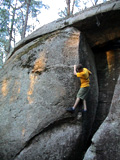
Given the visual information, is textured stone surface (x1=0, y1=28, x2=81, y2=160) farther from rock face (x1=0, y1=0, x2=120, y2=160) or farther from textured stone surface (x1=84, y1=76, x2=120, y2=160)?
textured stone surface (x1=84, y1=76, x2=120, y2=160)

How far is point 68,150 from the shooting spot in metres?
4.23

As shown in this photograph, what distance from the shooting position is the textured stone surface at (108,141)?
323 cm

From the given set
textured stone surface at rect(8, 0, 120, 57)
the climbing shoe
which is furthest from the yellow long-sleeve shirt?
textured stone surface at rect(8, 0, 120, 57)

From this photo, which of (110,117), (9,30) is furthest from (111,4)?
(9,30)

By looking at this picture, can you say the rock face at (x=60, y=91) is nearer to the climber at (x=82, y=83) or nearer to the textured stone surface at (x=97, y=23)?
the textured stone surface at (x=97, y=23)

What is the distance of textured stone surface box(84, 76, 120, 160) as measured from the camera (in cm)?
323

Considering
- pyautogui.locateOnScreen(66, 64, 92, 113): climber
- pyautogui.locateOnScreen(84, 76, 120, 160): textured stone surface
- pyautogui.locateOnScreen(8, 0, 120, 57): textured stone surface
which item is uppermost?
pyautogui.locateOnScreen(8, 0, 120, 57): textured stone surface

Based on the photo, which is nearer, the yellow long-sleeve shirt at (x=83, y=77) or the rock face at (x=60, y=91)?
the rock face at (x=60, y=91)

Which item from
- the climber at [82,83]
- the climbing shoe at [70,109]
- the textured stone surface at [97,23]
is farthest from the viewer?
the textured stone surface at [97,23]

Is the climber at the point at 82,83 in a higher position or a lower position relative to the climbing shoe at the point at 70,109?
higher

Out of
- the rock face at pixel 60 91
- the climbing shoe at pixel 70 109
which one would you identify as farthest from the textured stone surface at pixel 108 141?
the climbing shoe at pixel 70 109

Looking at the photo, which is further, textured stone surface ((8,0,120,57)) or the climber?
textured stone surface ((8,0,120,57))

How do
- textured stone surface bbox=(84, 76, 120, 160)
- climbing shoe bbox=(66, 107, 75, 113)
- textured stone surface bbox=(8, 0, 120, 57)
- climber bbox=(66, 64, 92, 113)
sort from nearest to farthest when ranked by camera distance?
1. textured stone surface bbox=(84, 76, 120, 160)
2. climbing shoe bbox=(66, 107, 75, 113)
3. climber bbox=(66, 64, 92, 113)
4. textured stone surface bbox=(8, 0, 120, 57)

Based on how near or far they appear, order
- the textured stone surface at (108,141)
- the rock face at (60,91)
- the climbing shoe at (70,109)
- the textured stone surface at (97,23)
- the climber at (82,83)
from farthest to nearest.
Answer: the textured stone surface at (97,23), the climber at (82,83), the climbing shoe at (70,109), the rock face at (60,91), the textured stone surface at (108,141)
